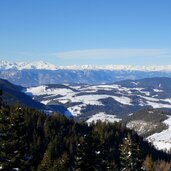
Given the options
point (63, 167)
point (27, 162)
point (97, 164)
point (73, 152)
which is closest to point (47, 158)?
point (63, 167)

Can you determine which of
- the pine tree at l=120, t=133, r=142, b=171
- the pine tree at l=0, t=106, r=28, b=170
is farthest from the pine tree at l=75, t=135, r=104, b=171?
the pine tree at l=0, t=106, r=28, b=170

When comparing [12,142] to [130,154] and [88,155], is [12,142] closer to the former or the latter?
[88,155]

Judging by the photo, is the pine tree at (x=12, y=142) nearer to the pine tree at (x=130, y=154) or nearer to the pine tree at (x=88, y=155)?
the pine tree at (x=88, y=155)

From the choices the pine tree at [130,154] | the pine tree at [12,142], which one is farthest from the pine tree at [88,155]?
the pine tree at [12,142]

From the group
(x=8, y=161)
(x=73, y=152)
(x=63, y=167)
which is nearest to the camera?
(x=8, y=161)

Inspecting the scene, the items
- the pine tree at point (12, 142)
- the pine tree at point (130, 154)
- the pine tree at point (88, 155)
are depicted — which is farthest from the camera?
the pine tree at point (130, 154)

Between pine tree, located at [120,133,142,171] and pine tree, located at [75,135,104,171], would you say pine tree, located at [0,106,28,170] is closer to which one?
pine tree, located at [75,135,104,171]

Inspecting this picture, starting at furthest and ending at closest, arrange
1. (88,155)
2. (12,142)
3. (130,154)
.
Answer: (130,154) → (88,155) → (12,142)

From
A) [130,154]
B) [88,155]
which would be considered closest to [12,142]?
[88,155]

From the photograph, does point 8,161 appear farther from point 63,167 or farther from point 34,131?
point 34,131

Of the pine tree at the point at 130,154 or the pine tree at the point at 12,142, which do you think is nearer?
the pine tree at the point at 12,142

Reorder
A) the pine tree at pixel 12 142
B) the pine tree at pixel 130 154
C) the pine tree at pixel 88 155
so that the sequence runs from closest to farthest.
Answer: the pine tree at pixel 12 142
the pine tree at pixel 88 155
the pine tree at pixel 130 154
